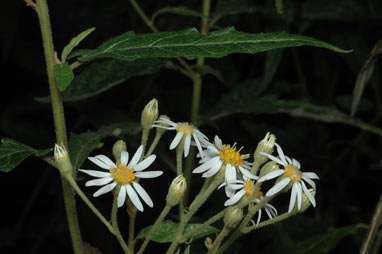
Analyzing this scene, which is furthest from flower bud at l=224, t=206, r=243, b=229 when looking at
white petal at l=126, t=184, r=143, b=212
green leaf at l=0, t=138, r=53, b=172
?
green leaf at l=0, t=138, r=53, b=172

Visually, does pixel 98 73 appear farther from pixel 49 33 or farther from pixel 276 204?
pixel 276 204

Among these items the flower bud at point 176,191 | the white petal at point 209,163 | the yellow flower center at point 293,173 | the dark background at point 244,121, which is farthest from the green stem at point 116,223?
the dark background at point 244,121

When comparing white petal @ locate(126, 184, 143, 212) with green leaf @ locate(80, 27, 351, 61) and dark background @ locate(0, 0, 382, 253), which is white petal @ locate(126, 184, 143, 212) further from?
dark background @ locate(0, 0, 382, 253)

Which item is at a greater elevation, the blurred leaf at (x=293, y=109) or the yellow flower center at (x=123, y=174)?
the blurred leaf at (x=293, y=109)

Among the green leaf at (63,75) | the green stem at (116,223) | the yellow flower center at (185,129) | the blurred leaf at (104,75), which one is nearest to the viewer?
the green leaf at (63,75)

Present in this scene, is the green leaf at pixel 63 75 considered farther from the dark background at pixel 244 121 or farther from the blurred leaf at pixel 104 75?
the dark background at pixel 244 121

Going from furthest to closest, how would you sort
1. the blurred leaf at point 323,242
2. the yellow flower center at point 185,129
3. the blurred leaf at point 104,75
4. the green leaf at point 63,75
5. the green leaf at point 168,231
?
the blurred leaf at point 104,75, the blurred leaf at point 323,242, the yellow flower center at point 185,129, the green leaf at point 168,231, the green leaf at point 63,75
